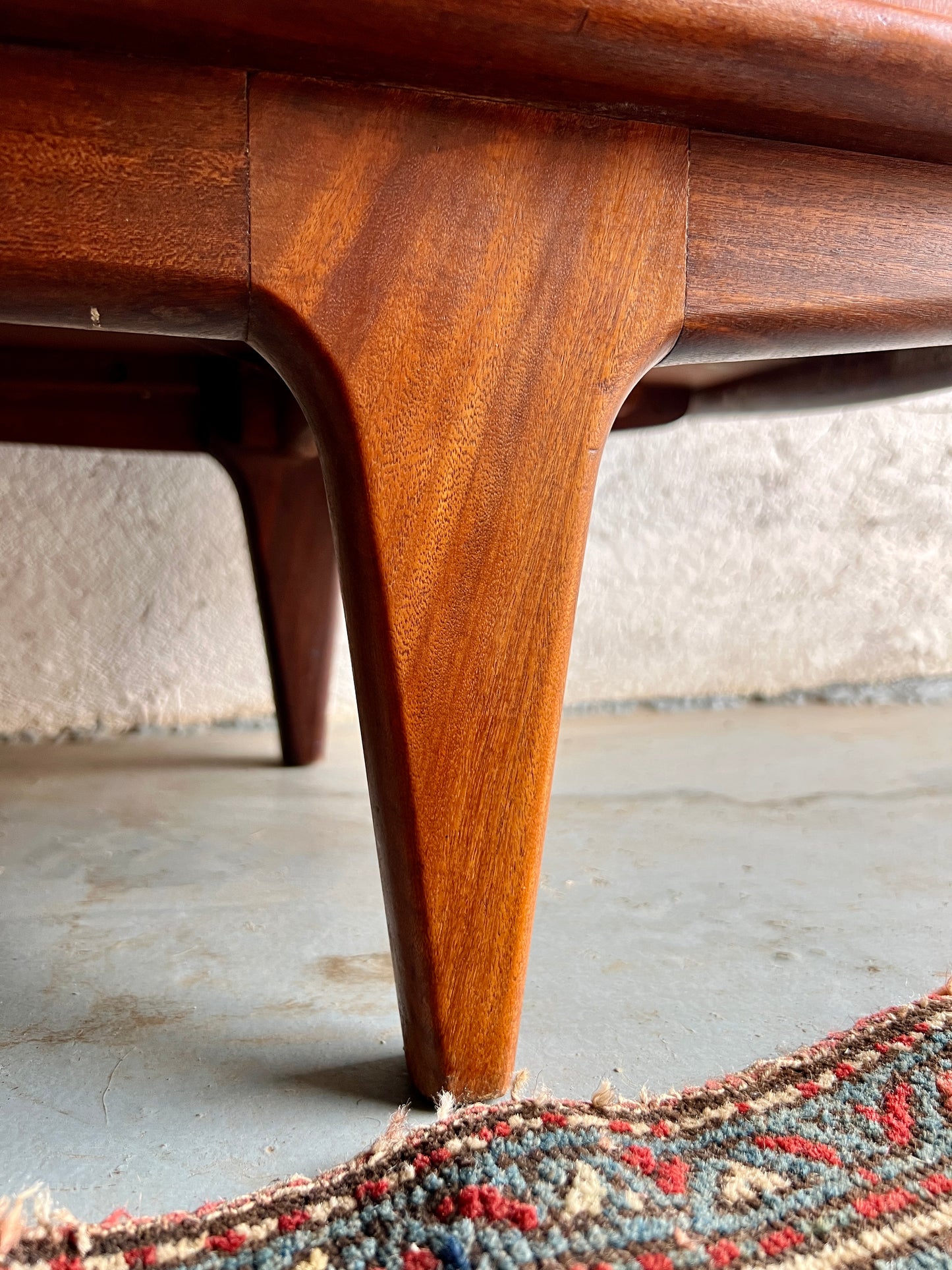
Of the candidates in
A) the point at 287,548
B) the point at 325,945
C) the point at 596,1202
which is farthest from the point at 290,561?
the point at 596,1202

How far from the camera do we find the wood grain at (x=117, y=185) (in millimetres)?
337

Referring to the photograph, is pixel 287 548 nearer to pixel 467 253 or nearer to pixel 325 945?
pixel 325 945

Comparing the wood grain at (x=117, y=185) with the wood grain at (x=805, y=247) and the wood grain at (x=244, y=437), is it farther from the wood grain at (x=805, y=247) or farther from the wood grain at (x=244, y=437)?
the wood grain at (x=244, y=437)

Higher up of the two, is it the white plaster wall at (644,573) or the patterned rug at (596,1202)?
the white plaster wall at (644,573)

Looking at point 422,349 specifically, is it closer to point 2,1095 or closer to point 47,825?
point 2,1095

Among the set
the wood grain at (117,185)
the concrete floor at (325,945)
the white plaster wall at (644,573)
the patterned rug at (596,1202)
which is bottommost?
the concrete floor at (325,945)

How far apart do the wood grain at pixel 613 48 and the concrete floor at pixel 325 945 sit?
0.41 meters

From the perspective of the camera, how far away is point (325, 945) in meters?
0.64

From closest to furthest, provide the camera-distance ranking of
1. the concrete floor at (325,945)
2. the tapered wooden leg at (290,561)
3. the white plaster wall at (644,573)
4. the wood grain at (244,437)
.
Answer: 1. the concrete floor at (325,945)
2. the wood grain at (244,437)
3. the tapered wooden leg at (290,561)
4. the white plaster wall at (644,573)

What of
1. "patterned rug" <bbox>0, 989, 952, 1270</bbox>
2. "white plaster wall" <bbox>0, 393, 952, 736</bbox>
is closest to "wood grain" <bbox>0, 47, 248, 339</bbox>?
Answer: "patterned rug" <bbox>0, 989, 952, 1270</bbox>

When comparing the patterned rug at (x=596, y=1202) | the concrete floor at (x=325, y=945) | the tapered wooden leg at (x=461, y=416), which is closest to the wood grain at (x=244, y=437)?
the concrete floor at (x=325, y=945)

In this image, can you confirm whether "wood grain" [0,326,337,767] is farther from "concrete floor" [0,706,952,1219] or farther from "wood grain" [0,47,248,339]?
"wood grain" [0,47,248,339]

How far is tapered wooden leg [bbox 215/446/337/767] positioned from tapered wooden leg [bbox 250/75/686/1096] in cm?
60

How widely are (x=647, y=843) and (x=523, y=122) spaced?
618mm
